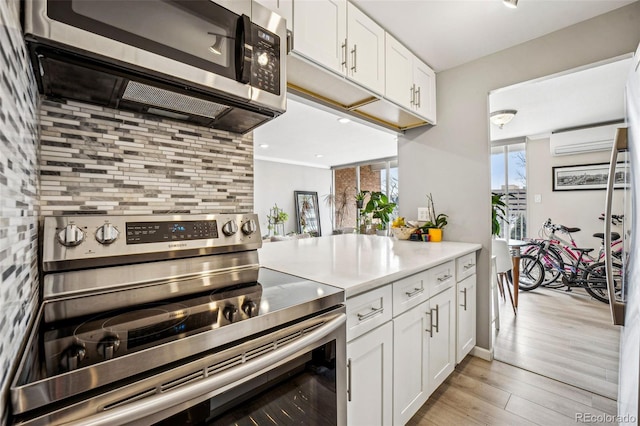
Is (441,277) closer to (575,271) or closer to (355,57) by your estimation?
(355,57)

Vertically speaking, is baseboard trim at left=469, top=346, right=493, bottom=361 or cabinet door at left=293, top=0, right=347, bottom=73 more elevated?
cabinet door at left=293, top=0, right=347, bottom=73

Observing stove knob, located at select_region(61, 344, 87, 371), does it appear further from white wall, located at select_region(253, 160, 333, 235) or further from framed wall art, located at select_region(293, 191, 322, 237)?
framed wall art, located at select_region(293, 191, 322, 237)

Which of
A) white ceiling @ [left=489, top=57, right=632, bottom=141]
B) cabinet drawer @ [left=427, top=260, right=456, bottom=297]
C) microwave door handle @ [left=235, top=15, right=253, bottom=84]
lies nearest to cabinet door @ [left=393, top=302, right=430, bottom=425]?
cabinet drawer @ [left=427, top=260, right=456, bottom=297]

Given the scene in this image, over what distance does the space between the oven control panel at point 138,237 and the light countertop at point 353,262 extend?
0.93 feet

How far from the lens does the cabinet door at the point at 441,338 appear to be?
5.22 ft

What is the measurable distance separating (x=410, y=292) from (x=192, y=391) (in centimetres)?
106

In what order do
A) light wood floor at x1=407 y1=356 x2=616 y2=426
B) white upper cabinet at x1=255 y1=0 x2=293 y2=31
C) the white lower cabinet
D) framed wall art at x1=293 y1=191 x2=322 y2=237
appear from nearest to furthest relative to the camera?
the white lower cabinet < white upper cabinet at x1=255 y1=0 x2=293 y2=31 < light wood floor at x1=407 y1=356 x2=616 y2=426 < framed wall art at x1=293 y1=191 x2=322 y2=237

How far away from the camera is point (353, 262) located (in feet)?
4.85

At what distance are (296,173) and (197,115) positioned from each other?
6687 mm

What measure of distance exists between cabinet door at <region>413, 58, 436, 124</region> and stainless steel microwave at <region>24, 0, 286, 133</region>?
1.41 metres

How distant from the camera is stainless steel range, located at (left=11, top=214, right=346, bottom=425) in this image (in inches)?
20.8

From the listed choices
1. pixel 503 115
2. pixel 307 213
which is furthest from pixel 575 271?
pixel 307 213

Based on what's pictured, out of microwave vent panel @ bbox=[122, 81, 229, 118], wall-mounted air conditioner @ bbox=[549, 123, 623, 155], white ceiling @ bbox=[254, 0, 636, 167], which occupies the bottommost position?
microwave vent panel @ bbox=[122, 81, 229, 118]

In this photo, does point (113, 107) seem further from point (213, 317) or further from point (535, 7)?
point (535, 7)
